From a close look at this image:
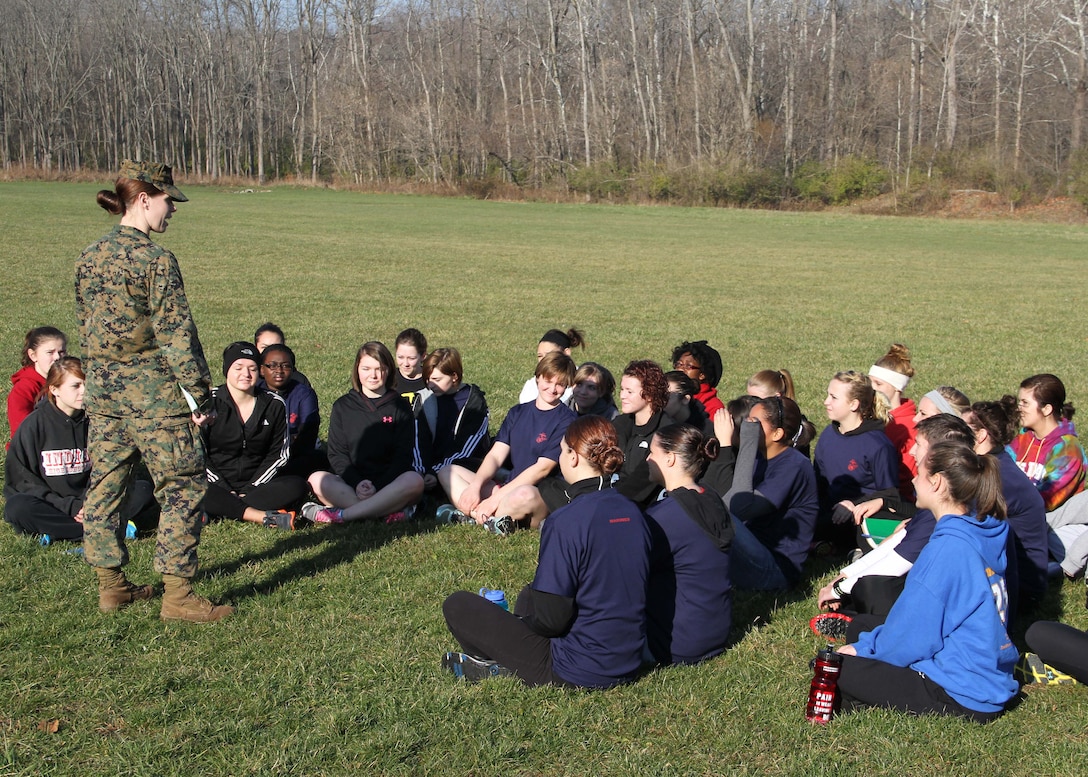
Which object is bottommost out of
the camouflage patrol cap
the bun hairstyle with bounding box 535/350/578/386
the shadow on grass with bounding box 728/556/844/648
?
the shadow on grass with bounding box 728/556/844/648

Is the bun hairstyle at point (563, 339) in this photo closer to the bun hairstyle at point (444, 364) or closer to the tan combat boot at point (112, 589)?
the bun hairstyle at point (444, 364)

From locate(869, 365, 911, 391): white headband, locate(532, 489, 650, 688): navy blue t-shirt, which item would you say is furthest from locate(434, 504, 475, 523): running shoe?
locate(869, 365, 911, 391): white headband

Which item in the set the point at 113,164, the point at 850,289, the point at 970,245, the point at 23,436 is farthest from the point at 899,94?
the point at 23,436

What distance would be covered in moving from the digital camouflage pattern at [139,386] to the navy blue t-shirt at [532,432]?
2.51m

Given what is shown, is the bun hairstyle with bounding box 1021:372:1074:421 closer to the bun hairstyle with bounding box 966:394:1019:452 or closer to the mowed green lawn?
the bun hairstyle with bounding box 966:394:1019:452

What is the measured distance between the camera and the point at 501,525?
6.51m

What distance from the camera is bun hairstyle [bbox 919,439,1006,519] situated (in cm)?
392

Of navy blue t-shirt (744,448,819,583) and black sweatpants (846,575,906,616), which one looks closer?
black sweatpants (846,575,906,616)

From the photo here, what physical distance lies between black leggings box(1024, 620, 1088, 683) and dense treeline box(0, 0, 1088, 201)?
51.3 meters

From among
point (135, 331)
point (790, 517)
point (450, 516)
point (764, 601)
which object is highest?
point (135, 331)

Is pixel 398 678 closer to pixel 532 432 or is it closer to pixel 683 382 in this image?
pixel 532 432

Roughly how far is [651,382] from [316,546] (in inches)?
92.6

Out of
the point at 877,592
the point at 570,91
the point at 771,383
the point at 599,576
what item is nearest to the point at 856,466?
the point at 771,383

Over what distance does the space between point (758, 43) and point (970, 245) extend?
39300 mm
